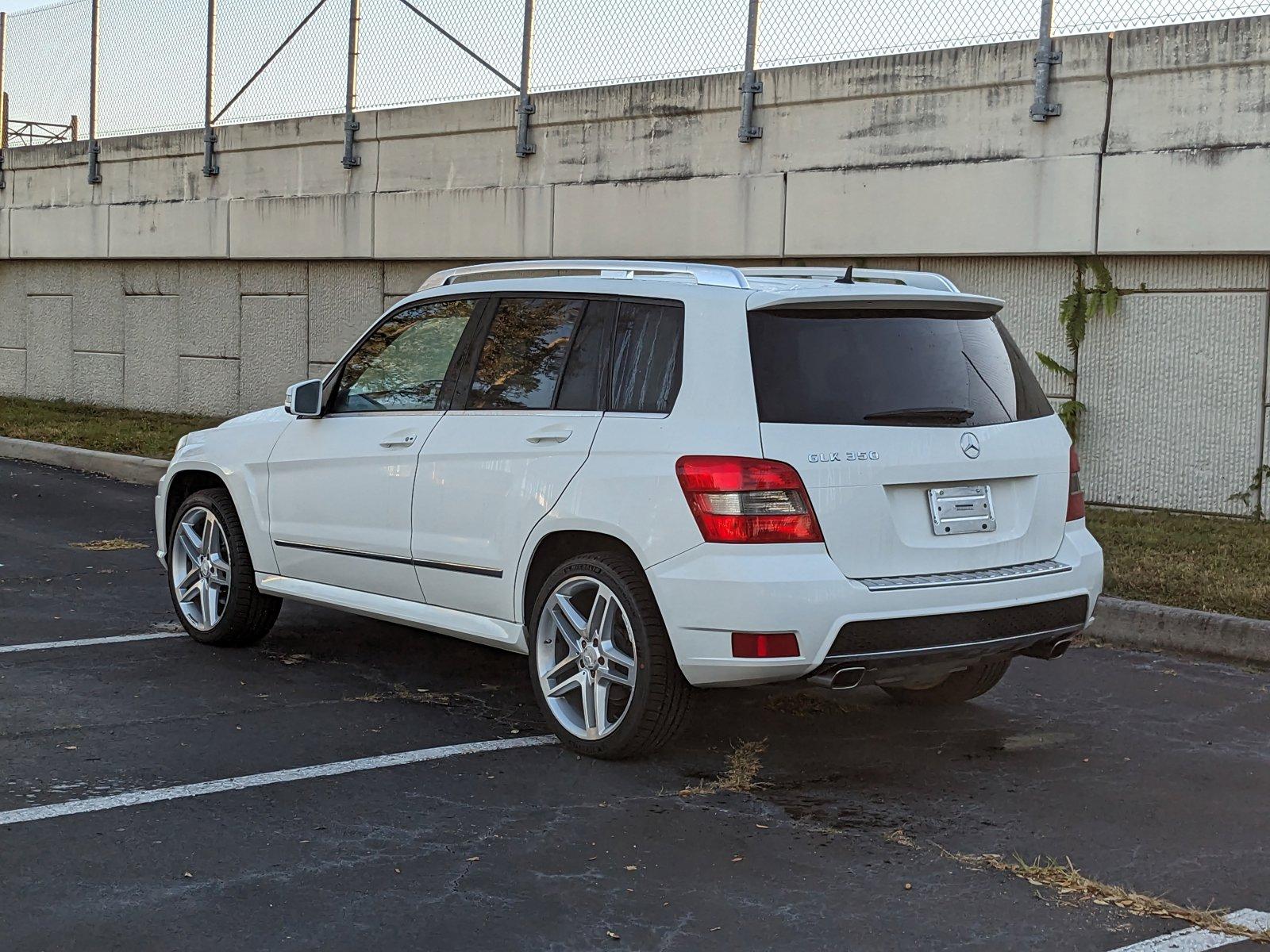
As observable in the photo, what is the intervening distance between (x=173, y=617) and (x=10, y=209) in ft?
51.2

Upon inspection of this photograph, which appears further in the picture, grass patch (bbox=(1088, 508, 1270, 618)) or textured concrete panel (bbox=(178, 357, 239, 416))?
textured concrete panel (bbox=(178, 357, 239, 416))

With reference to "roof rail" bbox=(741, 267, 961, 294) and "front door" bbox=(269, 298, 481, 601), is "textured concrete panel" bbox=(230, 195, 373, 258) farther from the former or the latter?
"roof rail" bbox=(741, 267, 961, 294)

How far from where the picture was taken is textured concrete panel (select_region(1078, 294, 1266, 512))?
10.9 m

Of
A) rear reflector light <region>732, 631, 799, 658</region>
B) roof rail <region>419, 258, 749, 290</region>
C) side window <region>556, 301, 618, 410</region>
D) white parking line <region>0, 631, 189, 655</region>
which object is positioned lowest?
white parking line <region>0, 631, 189, 655</region>

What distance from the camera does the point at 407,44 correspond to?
16453mm

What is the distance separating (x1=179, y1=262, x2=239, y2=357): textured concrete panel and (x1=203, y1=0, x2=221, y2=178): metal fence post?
3.73 ft

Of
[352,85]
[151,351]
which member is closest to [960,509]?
[352,85]

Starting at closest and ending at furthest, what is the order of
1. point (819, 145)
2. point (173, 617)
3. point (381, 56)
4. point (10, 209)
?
point (173, 617) → point (819, 145) → point (381, 56) → point (10, 209)

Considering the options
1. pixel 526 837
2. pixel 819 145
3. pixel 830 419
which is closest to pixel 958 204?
pixel 819 145

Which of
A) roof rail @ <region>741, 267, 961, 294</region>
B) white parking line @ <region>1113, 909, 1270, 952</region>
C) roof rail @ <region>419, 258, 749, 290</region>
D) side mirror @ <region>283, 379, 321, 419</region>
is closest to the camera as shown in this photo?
white parking line @ <region>1113, 909, 1270, 952</region>

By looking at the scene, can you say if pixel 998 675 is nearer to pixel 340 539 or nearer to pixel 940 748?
pixel 940 748

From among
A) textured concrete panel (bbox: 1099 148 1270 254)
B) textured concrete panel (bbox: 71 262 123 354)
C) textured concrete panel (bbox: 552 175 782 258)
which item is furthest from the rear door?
textured concrete panel (bbox: 71 262 123 354)

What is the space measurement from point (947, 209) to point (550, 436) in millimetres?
7285

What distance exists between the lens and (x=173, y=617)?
8047mm
